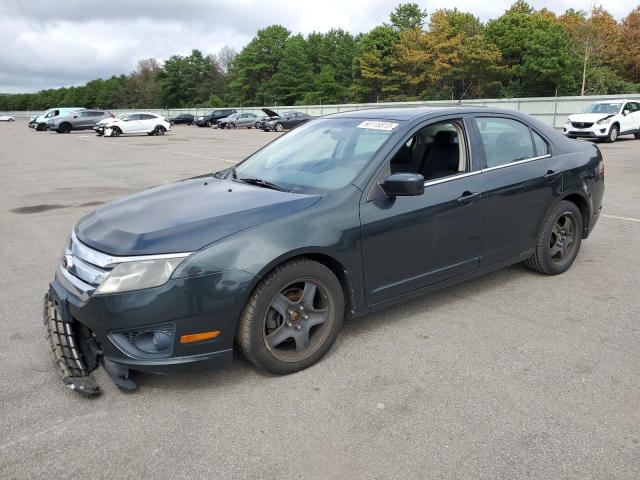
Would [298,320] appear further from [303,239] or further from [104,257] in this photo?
[104,257]

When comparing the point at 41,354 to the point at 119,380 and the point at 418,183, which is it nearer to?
the point at 119,380

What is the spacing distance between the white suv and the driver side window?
19.2m

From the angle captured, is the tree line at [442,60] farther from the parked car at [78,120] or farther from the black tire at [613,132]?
the parked car at [78,120]

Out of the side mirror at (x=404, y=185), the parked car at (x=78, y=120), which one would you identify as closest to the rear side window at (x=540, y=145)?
the side mirror at (x=404, y=185)

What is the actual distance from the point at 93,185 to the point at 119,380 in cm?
962

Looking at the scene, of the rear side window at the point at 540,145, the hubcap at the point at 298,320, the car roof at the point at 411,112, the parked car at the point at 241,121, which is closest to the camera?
the hubcap at the point at 298,320

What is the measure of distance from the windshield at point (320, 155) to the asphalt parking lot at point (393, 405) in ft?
3.71

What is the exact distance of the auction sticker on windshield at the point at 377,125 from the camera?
3922 millimetres

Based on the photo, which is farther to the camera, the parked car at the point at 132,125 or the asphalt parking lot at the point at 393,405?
the parked car at the point at 132,125

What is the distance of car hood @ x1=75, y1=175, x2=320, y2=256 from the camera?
116 inches

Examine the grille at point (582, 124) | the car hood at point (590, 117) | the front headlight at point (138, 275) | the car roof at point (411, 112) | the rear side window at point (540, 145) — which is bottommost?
the grille at point (582, 124)

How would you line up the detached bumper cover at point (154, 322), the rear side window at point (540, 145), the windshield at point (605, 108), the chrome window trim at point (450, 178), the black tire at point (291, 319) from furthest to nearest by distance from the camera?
the windshield at point (605, 108) < the rear side window at point (540, 145) < the chrome window trim at point (450, 178) < the black tire at point (291, 319) < the detached bumper cover at point (154, 322)

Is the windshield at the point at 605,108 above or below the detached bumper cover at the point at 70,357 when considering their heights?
above

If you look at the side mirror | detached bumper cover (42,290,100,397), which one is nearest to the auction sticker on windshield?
the side mirror
